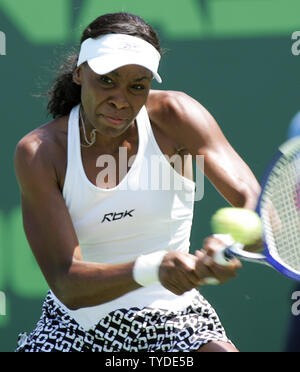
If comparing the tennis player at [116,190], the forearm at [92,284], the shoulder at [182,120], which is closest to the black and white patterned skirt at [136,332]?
the tennis player at [116,190]

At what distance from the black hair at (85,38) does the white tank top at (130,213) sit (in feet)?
0.33

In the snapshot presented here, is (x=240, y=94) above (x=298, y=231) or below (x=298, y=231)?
above

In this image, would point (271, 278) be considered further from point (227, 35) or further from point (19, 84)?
point (19, 84)

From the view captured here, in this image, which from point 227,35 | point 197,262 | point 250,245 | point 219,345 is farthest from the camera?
point 227,35

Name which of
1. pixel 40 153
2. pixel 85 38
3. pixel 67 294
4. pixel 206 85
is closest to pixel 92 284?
pixel 67 294

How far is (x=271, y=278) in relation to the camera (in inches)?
149

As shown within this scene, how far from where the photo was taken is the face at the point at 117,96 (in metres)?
2.76

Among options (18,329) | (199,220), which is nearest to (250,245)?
(199,220)

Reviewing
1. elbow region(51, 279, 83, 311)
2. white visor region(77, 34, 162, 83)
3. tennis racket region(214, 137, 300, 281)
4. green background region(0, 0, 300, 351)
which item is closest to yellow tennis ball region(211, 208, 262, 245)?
tennis racket region(214, 137, 300, 281)

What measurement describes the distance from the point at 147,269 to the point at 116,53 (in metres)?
0.73

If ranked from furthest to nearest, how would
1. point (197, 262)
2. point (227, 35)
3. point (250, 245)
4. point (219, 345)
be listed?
point (227, 35)
point (219, 345)
point (250, 245)
point (197, 262)

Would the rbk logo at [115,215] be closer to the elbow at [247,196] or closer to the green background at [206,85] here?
the elbow at [247,196]

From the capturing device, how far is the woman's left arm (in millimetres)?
2820
